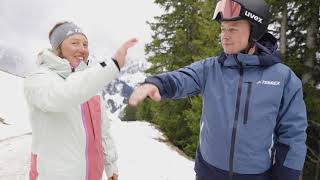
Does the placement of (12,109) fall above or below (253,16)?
below

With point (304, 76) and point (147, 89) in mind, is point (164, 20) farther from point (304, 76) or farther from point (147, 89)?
point (147, 89)

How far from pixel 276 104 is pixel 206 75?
0.62 metres

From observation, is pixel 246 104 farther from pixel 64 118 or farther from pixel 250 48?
pixel 64 118

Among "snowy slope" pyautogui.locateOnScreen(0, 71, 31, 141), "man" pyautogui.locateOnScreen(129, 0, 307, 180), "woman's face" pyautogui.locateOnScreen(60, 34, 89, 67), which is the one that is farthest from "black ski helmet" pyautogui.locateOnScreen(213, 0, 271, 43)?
"snowy slope" pyautogui.locateOnScreen(0, 71, 31, 141)

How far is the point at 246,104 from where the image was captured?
3164mm

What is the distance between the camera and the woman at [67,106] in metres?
2.99

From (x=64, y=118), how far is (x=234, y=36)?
158 centimetres

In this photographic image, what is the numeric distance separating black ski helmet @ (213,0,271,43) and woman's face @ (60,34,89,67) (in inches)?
49.6

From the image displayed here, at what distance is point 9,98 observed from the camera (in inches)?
1186

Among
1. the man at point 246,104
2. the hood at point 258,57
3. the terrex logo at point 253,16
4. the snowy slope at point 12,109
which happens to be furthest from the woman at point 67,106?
the snowy slope at point 12,109

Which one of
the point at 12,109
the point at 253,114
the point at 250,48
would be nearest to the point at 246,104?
the point at 253,114

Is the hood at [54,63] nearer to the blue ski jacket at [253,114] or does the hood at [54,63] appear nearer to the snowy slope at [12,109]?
the blue ski jacket at [253,114]

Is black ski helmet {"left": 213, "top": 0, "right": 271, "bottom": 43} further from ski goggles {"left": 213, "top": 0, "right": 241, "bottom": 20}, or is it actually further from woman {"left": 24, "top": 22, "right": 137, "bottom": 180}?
woman {"left": 24, "top": 22, "right": 137, "bottom": 180}

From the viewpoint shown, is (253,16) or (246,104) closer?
(246,104)
